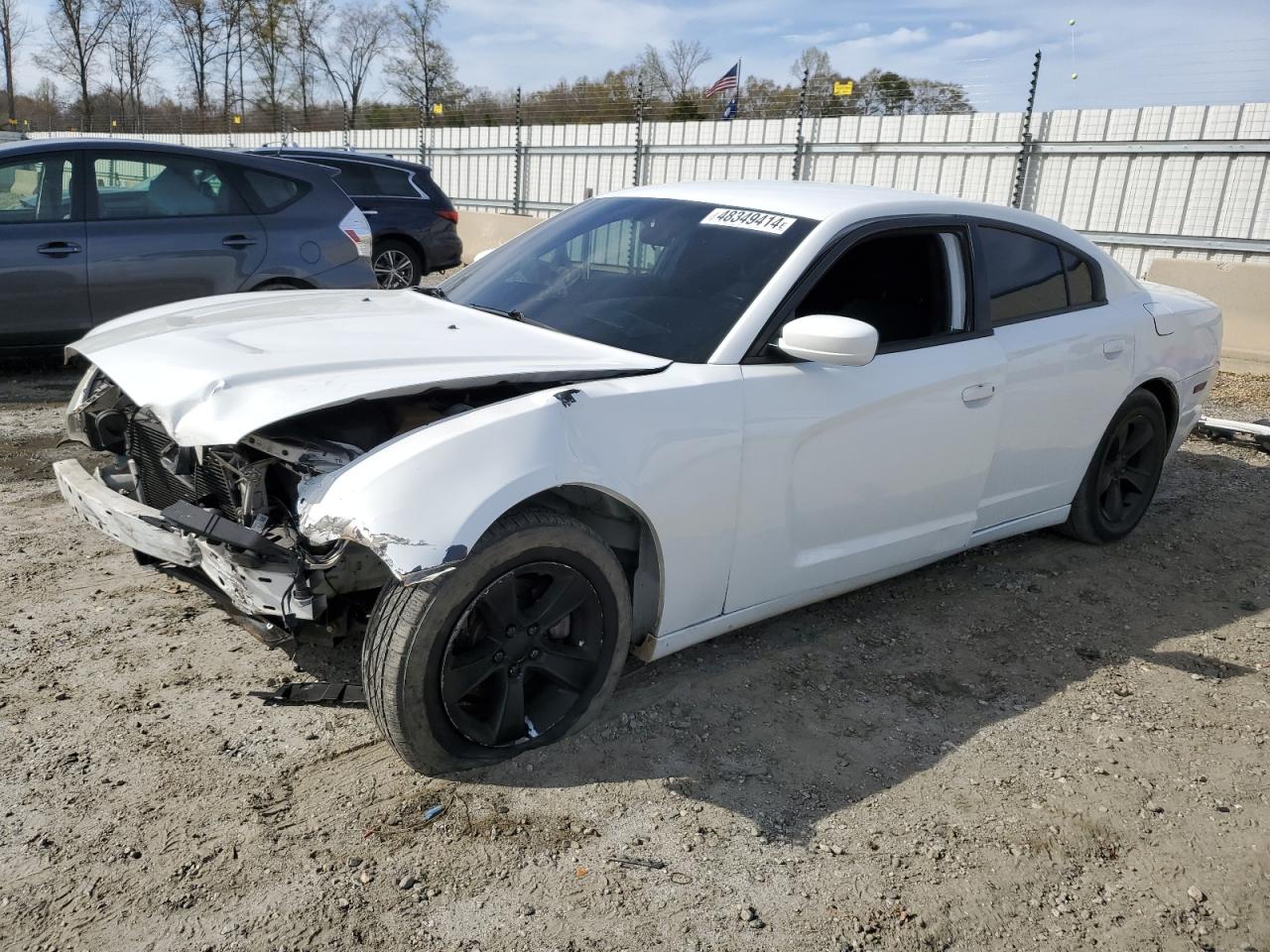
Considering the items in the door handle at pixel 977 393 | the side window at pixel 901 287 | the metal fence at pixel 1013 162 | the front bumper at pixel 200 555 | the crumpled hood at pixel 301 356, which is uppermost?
the metal fence at pixel 1013 162

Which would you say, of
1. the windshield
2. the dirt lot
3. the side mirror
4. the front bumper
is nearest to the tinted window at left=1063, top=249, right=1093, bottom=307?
the dirt lot

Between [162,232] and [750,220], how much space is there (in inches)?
184

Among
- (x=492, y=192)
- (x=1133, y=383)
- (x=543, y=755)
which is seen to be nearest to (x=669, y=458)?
(x=543, y=755)

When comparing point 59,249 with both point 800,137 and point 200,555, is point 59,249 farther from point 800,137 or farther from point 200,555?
point 800,137

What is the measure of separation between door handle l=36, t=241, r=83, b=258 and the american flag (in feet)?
41.7

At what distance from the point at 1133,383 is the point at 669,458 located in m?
2.84

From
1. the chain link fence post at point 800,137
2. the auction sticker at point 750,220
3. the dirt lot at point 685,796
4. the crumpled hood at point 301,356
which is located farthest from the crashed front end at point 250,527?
the chain link fence post at point 800,137

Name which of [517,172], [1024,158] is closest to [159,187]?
[1024,158]

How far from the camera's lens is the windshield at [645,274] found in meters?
3.30

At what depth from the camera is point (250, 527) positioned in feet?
9.09

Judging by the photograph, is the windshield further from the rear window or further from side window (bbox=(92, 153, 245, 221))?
the rear window

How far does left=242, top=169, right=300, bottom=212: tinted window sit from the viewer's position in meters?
6.94

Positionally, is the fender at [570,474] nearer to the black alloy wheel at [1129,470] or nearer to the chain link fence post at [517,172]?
the black alloy wheel at [1129,470]

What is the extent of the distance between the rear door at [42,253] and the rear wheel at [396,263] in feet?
16.0
